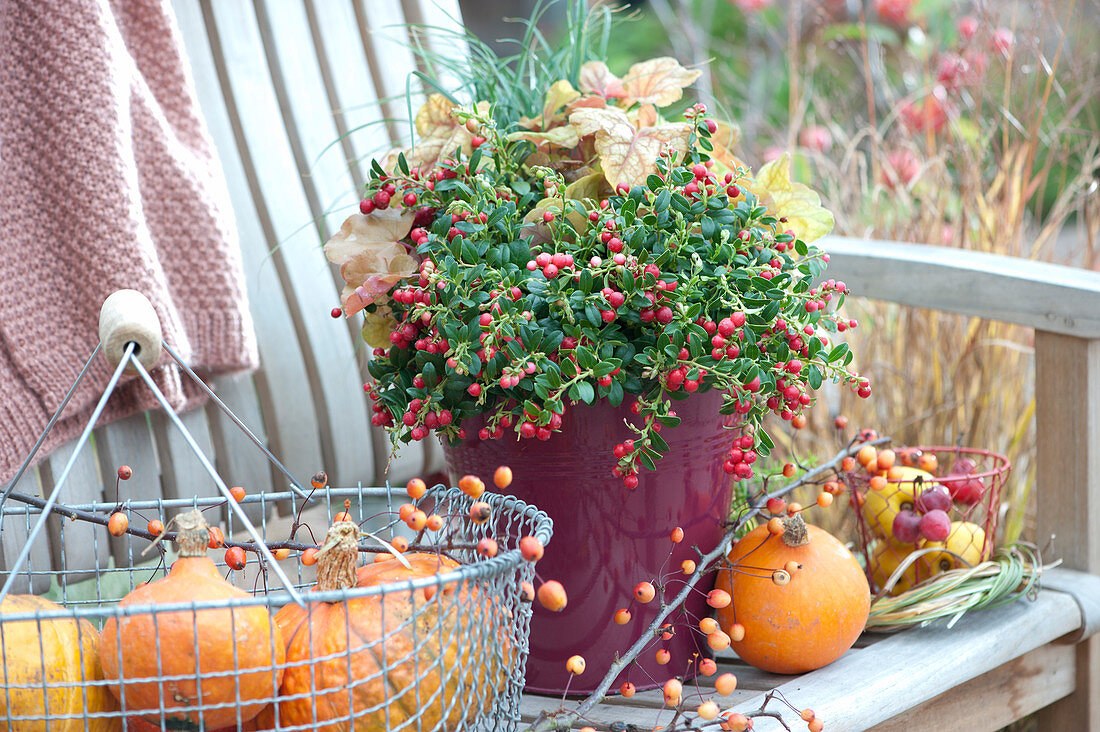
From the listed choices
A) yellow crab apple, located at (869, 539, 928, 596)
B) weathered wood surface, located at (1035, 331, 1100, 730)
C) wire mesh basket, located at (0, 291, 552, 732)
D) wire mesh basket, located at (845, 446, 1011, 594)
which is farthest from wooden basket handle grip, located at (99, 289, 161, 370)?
weathered wood surface, located at (1035, 331, 1100, 730)

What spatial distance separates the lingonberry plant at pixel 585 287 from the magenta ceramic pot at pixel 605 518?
0.03 meters

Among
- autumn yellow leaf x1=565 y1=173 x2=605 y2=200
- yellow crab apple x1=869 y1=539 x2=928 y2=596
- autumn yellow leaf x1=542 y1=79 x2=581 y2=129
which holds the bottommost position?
yellow crab apple x1=869 y1=539 x2=928 y2=596

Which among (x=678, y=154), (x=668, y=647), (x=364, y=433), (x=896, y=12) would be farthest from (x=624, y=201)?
(x=896, y=12)

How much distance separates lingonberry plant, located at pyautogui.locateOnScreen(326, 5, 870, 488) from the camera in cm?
79

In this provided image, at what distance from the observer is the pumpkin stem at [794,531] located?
3.02 feet

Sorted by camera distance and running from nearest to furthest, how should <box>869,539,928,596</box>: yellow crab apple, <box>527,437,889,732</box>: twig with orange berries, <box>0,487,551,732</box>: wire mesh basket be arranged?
<box>0,487,551,732</box>: wire mesh basket < <box>527,437,889,732</box>: twig with orange berries < <box>869,539,928,596</box>: yellow crab apple

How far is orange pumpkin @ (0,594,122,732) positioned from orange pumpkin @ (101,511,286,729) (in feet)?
0.09

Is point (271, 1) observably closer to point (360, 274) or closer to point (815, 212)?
point (360, 274)

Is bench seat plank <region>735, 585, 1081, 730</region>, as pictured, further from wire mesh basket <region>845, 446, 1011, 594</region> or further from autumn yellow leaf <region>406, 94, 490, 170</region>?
autumn yellow leaf <region>406, 94, 490, 170</region>

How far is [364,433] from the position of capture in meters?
1.40

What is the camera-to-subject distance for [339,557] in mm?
700

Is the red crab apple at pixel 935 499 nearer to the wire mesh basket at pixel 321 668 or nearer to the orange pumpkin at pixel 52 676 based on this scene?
the wire mesh basket at pixel 321 668

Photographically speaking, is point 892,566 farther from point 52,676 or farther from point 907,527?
point 52,676

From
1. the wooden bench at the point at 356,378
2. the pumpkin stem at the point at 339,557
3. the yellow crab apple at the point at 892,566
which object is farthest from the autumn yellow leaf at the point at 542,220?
the yellow crab apple at the point at 892,566
